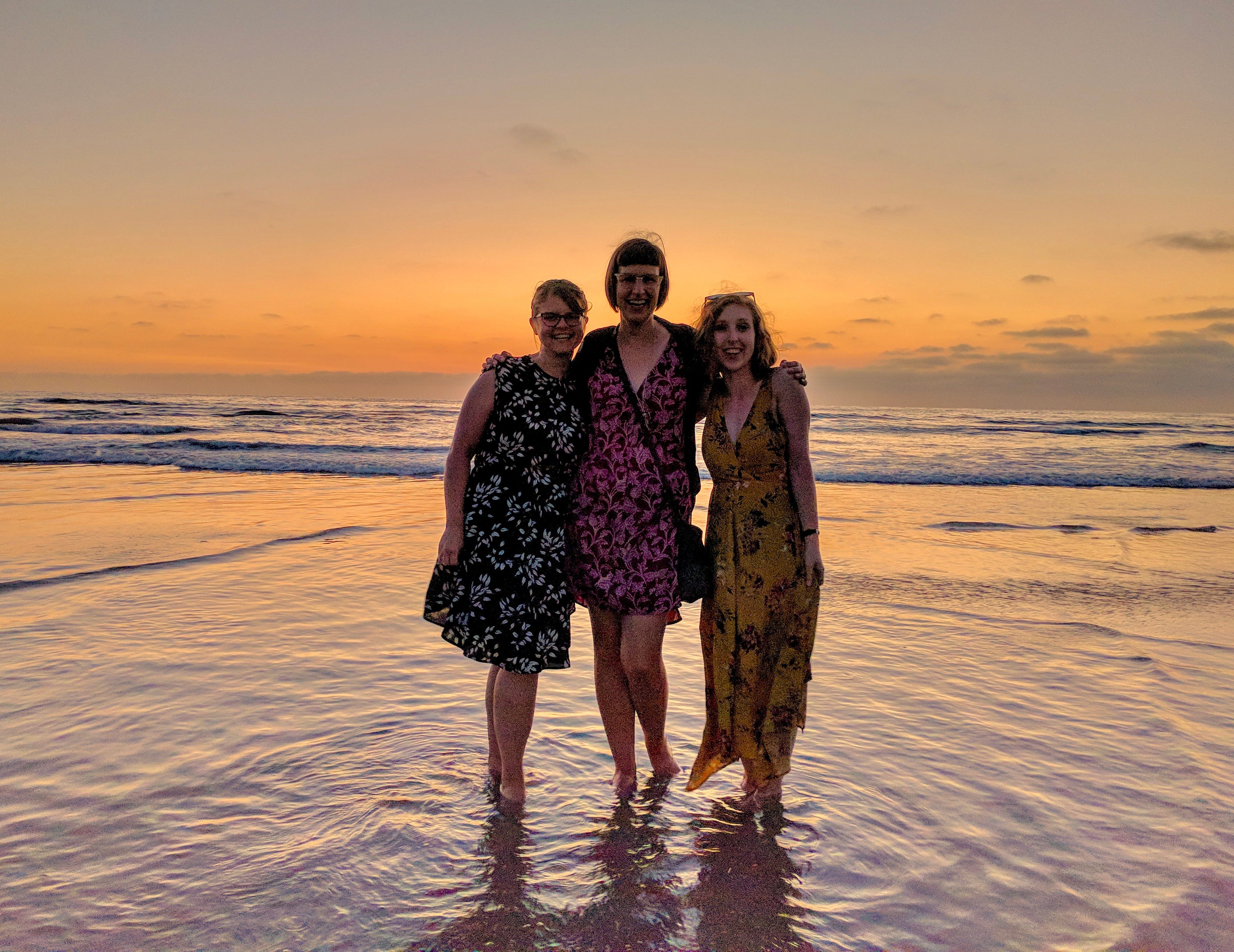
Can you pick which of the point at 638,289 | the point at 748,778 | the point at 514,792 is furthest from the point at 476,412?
the point at 748,778

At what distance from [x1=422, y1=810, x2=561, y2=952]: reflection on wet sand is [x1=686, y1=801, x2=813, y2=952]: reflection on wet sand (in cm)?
48

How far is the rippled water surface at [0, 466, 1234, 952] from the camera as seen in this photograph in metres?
2.50

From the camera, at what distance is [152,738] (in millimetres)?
3730

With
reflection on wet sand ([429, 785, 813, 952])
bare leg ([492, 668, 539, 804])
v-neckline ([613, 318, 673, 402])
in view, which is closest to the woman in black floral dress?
bare leg ([492, 668, 539, 804])

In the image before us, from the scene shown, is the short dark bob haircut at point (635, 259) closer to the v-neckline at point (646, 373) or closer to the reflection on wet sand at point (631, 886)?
the v-neckline at point (646, 373)

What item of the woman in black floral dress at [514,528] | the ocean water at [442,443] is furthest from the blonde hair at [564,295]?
the ocean water at [442,443]

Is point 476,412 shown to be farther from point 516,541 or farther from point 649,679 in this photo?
point 649,679

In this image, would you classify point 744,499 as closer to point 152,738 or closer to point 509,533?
point 509,533

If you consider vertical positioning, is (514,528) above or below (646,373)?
below

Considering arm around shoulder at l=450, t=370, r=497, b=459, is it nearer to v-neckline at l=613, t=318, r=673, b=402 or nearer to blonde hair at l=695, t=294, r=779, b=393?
v-neckline at l=613, t=318, r=673, b=402

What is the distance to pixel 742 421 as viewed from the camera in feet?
10.9

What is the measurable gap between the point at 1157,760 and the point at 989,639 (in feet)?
5.99

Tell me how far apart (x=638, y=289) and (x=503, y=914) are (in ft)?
7.48

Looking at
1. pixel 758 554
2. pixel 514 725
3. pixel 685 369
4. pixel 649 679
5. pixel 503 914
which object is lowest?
pixel 503 914
